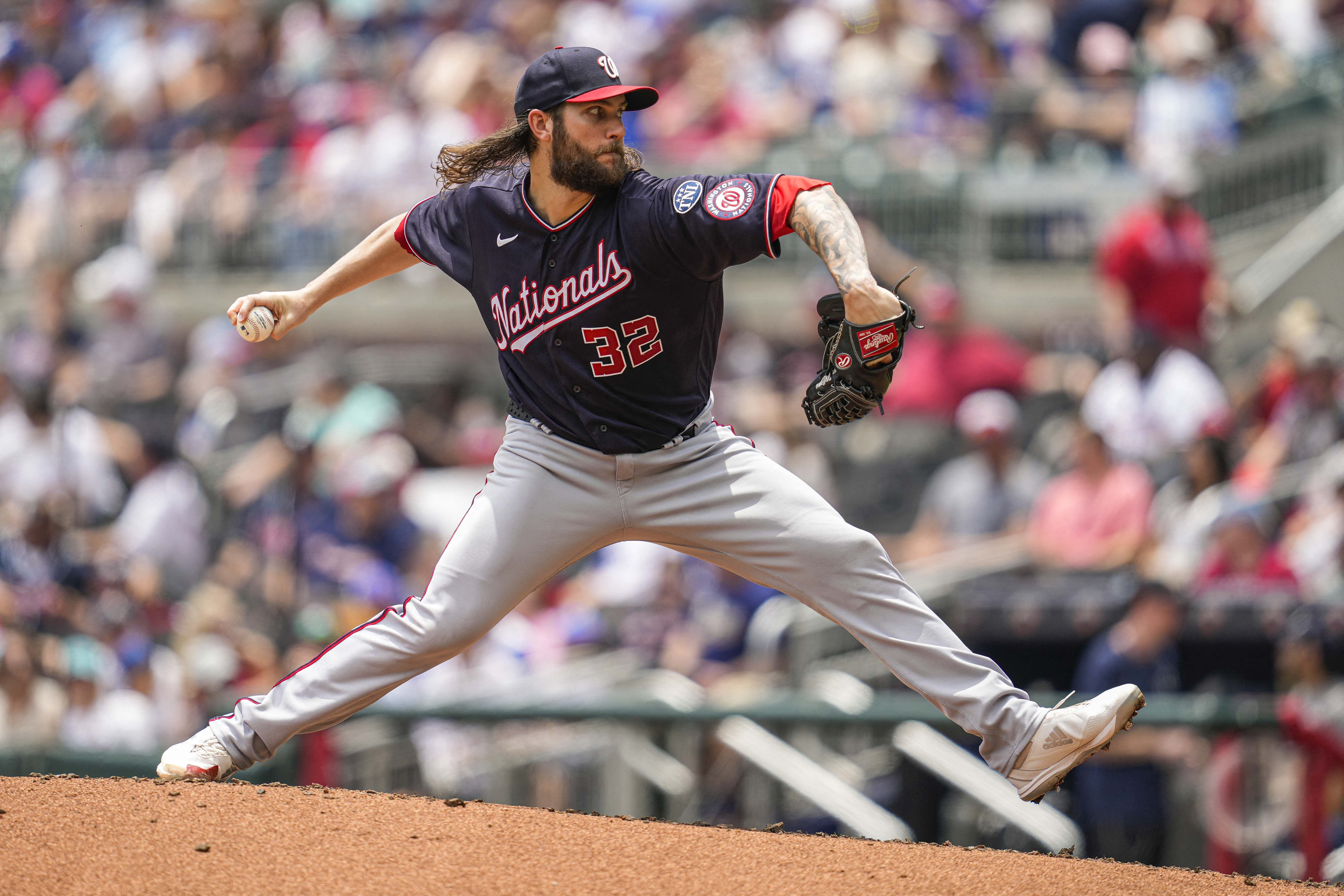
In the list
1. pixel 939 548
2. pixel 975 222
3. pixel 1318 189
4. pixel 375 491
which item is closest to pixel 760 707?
pixel 939 548

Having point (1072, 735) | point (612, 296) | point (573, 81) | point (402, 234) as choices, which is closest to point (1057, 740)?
point (1072, 735)

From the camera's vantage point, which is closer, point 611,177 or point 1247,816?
point 611,177

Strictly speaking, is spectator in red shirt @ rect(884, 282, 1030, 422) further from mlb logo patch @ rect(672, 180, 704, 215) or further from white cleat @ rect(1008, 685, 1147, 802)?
mlb logo patch @ rect(672, 180, 704, 215)

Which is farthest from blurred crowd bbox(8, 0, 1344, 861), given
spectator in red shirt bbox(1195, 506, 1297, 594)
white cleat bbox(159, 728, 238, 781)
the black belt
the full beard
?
the full beard

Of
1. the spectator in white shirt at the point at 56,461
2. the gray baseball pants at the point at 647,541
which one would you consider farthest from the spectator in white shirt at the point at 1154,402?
the spectator in white shirt at the point at 56,461

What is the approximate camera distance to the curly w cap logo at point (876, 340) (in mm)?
3500

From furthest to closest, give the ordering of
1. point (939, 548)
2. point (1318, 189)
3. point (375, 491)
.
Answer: point (1318, 189), point (375, 491), point (939, 548)

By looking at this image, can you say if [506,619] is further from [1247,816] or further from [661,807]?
[1247,816]

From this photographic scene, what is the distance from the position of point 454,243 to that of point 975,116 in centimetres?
637

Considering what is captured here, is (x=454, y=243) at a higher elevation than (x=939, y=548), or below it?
higher

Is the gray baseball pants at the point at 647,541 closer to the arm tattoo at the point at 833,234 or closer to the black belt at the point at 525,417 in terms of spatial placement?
the black belt at the point at 525,417

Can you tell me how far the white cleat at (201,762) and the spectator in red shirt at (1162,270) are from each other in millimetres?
5455

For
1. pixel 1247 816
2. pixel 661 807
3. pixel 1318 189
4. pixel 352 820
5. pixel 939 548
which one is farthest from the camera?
pixel 1318 189

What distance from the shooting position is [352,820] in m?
3.98
